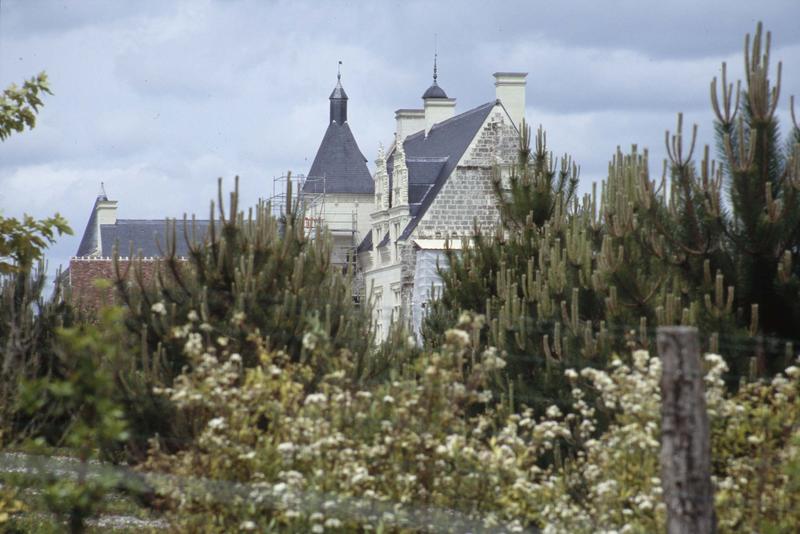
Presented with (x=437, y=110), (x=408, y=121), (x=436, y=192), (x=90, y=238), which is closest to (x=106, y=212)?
(x=90, y=238)

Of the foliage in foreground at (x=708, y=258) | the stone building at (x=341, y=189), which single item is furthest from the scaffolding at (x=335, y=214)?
the foliage in foreground at (x=708, y=258)

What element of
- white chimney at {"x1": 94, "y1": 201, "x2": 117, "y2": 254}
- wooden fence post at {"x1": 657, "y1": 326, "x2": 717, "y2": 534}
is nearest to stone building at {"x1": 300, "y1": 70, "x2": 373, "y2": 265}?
white chimney at {"x1": 94, "y1": 201, "x2": 117, "y2": 254}

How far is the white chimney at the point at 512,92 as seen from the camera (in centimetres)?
5484

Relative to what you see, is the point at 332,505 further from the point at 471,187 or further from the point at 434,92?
the point at 434,92

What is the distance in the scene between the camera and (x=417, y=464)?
920 cm

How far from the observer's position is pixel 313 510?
873 cm

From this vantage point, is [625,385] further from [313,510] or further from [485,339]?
[485,339]

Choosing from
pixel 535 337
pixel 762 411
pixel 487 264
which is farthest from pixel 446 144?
pixel 762 411

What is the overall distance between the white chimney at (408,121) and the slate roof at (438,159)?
5611 mm

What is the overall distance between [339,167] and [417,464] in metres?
59.4

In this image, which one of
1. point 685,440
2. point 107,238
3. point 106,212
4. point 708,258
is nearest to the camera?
point 685,440

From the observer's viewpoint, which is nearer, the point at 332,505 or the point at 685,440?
the point at 685,440

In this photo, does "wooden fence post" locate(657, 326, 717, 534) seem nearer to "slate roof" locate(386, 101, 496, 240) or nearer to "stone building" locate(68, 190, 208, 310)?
"slate roof" locate(386, 101, 496, 240)

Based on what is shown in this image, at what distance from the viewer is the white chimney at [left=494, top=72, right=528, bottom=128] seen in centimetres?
5484
